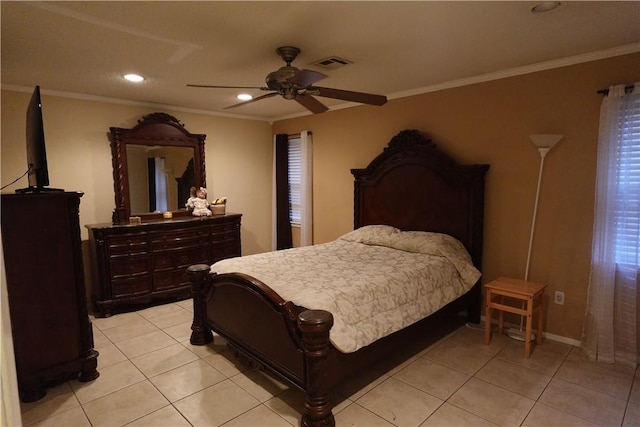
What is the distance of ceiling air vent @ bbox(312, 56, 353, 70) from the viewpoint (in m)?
2.91

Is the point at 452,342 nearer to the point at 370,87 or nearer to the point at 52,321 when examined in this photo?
the point at 370,87

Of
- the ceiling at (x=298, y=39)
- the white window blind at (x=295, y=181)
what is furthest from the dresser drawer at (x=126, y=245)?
the white window blind at (x=295, y=181)

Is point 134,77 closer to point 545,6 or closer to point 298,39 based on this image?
point 298,39

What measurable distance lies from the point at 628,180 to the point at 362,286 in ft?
7.21

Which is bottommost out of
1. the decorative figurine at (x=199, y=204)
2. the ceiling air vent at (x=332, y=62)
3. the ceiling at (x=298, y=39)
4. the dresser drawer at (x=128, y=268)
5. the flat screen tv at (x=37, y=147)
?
the dresser drawer at (x=128, y=268)

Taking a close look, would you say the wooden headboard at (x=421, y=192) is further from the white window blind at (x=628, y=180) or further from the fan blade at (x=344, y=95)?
the fan blade at (x=344, y=95)

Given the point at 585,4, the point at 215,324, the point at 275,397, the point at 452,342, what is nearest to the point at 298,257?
the point at 215,324

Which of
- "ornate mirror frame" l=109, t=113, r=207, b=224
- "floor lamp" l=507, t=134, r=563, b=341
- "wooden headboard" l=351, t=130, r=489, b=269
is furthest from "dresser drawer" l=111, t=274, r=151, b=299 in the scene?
"floor lamp" l=507, t=134, r=563, b=341

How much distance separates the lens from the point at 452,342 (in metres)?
3.21

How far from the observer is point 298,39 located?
252cm

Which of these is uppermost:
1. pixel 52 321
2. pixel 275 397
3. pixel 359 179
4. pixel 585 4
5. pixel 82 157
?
pixel 585 4

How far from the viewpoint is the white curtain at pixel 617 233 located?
106 inches

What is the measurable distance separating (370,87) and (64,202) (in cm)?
299

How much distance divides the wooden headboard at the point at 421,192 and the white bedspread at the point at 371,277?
0.23m
